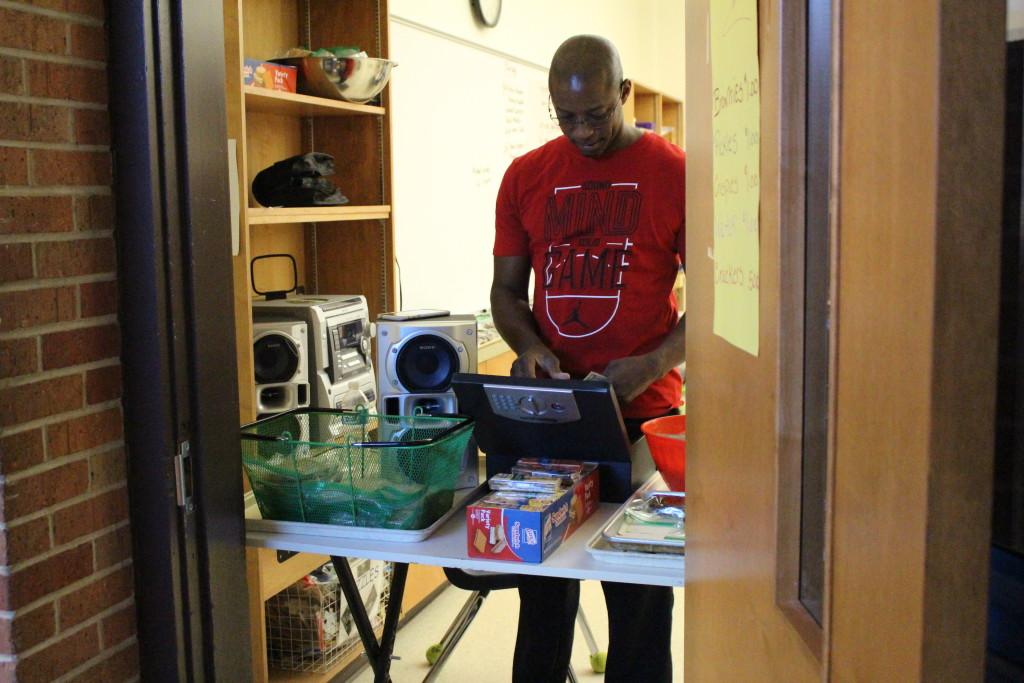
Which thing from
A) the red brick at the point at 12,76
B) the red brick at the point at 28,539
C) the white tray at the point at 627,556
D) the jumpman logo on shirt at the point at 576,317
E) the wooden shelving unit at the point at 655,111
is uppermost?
the wooden shelving unit at the point at 655,111

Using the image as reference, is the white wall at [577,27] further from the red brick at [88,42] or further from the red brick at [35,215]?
the red brick at [35,215]

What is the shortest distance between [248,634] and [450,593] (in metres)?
1.87

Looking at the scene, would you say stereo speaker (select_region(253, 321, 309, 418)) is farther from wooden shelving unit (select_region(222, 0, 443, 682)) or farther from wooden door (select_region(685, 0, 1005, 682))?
wooden door (select_region(685, 0, 1005, 682))

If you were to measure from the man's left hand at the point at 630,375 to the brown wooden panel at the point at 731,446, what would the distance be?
39.5 inches

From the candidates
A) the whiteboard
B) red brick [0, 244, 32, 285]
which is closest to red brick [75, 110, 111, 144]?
red brick [0, 244, 32, 285]

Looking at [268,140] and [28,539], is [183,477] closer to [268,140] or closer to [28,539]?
[28,539]

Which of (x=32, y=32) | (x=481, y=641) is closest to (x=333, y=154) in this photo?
(x=481, y=641)

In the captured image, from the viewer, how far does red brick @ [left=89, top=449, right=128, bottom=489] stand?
5.36ft

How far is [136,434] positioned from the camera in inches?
66.3

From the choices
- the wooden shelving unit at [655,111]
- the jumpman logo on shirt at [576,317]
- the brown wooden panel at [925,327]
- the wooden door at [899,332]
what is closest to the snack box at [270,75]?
the jumpman logo on shirt at [576,317]

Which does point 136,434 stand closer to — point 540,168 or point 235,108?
point 235,108

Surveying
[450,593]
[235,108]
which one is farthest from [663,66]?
[235,108]

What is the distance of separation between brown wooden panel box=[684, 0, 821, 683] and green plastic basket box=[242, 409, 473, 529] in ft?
2.25

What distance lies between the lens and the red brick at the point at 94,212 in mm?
1597
